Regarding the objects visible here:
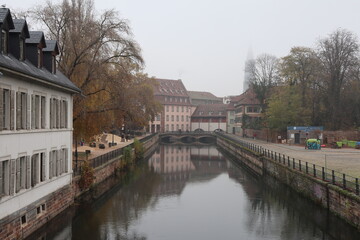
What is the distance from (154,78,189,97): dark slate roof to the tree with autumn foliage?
7103cm

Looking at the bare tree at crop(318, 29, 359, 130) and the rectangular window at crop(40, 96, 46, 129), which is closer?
the rectangular window at crop(40, 96, 46, 129)

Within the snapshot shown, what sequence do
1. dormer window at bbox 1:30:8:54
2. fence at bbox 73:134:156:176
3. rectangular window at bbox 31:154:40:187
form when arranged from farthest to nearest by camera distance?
fence at bbox 73:134:156:176 < rectangular window at bbox 31:154:40:187 < dormer window at bbox 1:30:8:54

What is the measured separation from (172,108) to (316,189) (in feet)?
265

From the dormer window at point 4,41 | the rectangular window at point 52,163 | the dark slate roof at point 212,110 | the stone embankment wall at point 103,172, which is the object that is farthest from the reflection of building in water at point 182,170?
the dark slate roof at point 212,110

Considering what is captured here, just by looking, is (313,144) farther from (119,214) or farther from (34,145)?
(34,145)

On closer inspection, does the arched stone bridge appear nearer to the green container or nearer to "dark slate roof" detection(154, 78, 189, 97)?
"dark slate roof" detection(154, 78, 189, 97)

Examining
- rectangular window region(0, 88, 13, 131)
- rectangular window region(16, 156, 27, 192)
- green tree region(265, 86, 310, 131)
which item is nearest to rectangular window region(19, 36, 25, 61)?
rectangular window region(0, 88, 13, 131)

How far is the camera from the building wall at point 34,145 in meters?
13.7

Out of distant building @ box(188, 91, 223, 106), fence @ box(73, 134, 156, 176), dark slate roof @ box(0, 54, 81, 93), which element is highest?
distant building @ box(188, 91, 223, 106)

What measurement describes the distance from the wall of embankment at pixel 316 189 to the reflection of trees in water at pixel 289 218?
37 centimetres

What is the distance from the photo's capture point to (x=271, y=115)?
180 feet

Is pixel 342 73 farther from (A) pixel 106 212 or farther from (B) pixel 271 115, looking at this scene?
(A) pixel 106 212

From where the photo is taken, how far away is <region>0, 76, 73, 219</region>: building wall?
1374 cm

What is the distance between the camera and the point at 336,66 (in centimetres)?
4906
